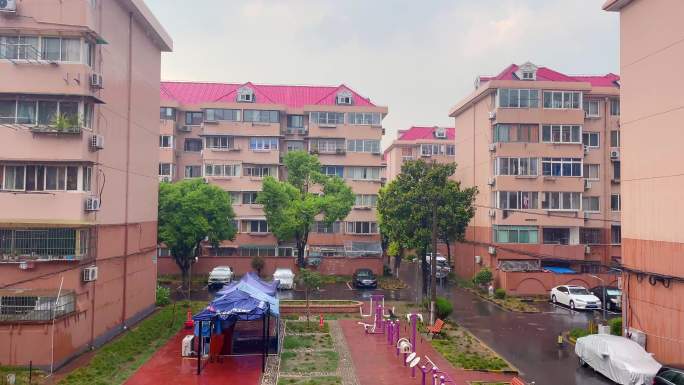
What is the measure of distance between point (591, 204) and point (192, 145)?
32004mm

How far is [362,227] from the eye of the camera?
45062 millimetres

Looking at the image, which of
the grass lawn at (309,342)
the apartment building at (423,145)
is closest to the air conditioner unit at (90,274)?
the grass lawn at (309,342)

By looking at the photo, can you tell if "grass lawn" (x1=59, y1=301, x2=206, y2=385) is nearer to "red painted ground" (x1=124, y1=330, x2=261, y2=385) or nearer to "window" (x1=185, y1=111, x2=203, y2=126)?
"red painted ground" (x1=124, y1=330, x2=261, y2=385)

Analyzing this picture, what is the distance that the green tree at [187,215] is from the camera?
31.5 m

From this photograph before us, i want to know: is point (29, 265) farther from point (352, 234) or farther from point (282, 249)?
point (352, 234)

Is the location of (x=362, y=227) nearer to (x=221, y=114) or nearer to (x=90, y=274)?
(x=221, y=114)

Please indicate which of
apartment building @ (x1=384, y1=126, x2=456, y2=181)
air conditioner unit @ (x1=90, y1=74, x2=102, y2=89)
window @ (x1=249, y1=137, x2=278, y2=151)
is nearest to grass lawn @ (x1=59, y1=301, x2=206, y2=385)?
air conditioner unit @ (x1=90, y1=74, x2=102, y2=89)

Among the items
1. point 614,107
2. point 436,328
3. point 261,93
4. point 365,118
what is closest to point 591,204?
point 614,107

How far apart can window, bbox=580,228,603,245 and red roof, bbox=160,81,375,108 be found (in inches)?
777

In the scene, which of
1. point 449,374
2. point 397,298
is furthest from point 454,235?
point 449,374

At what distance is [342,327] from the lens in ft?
79.0

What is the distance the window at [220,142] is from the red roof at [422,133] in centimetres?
3113

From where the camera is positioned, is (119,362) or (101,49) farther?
(101,49)

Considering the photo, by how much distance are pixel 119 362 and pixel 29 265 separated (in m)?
4.30
